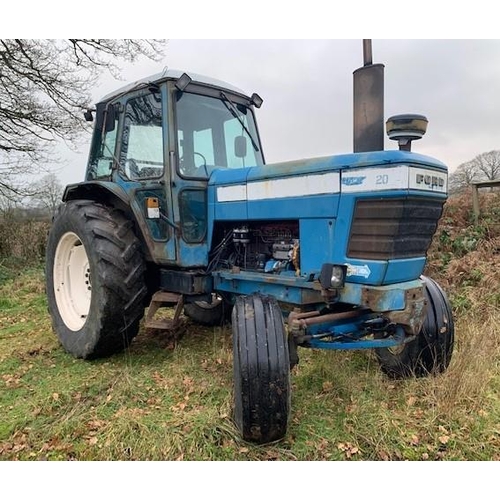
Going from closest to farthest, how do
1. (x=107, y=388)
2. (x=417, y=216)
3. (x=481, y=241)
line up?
1. (x=417, y=216)
2. (x=107, y=388)
3. (x=481, y=241)

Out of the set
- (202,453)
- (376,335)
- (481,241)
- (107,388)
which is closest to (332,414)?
(376,335)

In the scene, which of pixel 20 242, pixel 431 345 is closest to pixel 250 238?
→ pixel 431 345

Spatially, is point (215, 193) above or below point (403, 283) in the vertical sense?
above

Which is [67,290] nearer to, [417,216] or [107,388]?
[107,388]

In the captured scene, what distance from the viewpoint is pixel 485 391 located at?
10.4ft


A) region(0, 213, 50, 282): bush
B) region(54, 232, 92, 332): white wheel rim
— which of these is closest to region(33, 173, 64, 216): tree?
region(0, 213, 50, 282): bush

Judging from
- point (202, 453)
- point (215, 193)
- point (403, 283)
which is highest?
point (215, 193)

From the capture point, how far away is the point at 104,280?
12.0 feet

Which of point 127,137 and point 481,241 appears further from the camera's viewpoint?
point 481,241

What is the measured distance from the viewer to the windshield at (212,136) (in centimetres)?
374

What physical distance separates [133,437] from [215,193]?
190cm

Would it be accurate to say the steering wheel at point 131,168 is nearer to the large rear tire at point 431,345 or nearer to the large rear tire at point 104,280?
the large rear tire at point 104,280

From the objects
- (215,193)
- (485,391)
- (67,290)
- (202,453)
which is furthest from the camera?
(67,290)

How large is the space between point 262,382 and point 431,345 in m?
1.57
